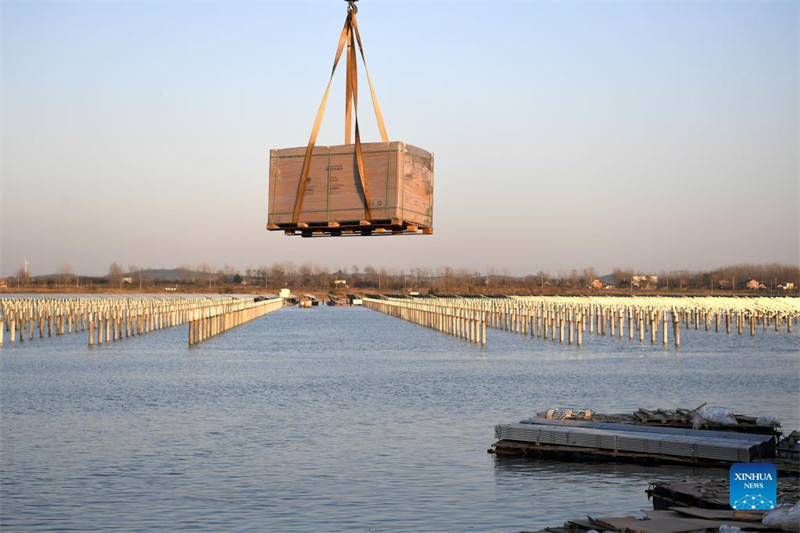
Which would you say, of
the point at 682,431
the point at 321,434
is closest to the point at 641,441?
the point at 682,431

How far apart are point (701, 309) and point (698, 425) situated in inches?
2475

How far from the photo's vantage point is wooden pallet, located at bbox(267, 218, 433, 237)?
14633mm

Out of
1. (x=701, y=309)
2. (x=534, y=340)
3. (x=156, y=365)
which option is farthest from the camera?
(x=701, y=309)

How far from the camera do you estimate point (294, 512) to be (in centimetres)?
1600

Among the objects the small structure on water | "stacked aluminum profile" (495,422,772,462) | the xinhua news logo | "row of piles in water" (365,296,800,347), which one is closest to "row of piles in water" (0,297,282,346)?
"row of piles in water" (365,296,800,347)

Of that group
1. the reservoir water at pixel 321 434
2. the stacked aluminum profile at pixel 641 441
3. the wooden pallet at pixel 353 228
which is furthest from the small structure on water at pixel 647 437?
the wooden pallet at pixel 353 228

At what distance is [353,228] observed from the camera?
15.1 m

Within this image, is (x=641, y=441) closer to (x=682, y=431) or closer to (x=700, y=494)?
(x=682, y=431)

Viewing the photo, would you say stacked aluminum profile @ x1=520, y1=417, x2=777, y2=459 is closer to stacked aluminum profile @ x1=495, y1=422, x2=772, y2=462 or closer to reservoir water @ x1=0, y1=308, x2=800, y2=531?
stacked aluminum profile @ x1=495, y1=422, x2=772, y2=462

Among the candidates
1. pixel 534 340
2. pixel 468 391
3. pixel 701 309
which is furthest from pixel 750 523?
pixel 701 309

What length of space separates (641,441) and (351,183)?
888cm

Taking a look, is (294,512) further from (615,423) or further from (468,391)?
(468,391)

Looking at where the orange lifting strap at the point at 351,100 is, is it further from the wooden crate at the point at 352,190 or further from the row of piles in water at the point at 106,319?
the row of piles in water at the point at 106,319

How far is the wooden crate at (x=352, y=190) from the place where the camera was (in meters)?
14.2
